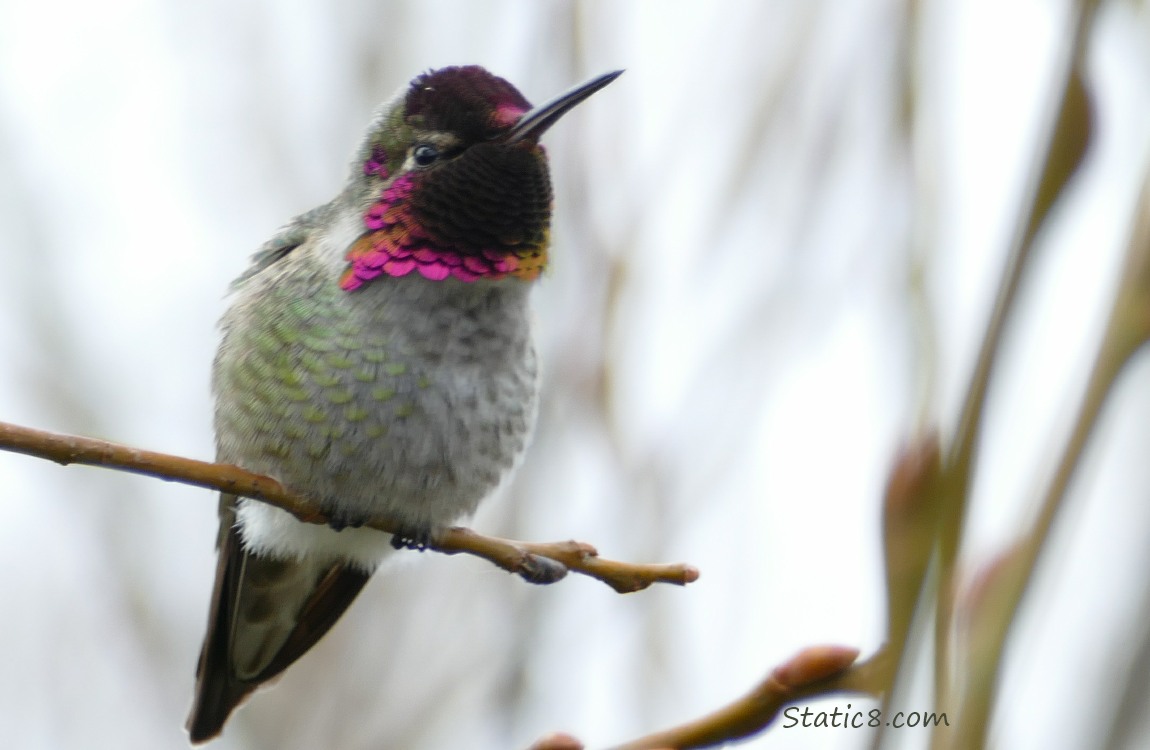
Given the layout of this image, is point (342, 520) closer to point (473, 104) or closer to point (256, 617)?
point (256, 617)

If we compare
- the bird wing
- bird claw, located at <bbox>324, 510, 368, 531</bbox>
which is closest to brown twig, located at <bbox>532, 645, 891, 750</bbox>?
bird claw, located at <bbox>324, 510, 368, 531</bbox>

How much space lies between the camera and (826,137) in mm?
4141

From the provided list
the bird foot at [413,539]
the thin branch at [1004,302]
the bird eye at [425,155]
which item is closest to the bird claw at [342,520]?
the bird foot at [413,539]

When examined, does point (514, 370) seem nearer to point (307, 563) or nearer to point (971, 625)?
point (307, 563)

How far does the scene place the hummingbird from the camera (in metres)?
3.34

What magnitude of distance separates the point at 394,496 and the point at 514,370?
1.71 ft

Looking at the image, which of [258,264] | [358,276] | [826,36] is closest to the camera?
[358,276]

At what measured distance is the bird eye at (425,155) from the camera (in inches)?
141

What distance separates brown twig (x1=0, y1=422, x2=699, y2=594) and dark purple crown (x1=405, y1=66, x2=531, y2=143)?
1.21 m

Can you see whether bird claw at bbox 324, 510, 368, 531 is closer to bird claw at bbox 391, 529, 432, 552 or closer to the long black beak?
bird claw at bbox 391, 529, 432, 552

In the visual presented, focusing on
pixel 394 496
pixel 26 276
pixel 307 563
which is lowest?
pixel 26 276

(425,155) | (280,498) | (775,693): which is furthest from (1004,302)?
(425,155)

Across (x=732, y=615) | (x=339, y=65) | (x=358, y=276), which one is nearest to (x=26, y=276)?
(x=339, y=65)

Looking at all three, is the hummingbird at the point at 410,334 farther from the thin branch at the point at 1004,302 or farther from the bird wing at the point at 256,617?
the thin branch at the point at 1004,302
